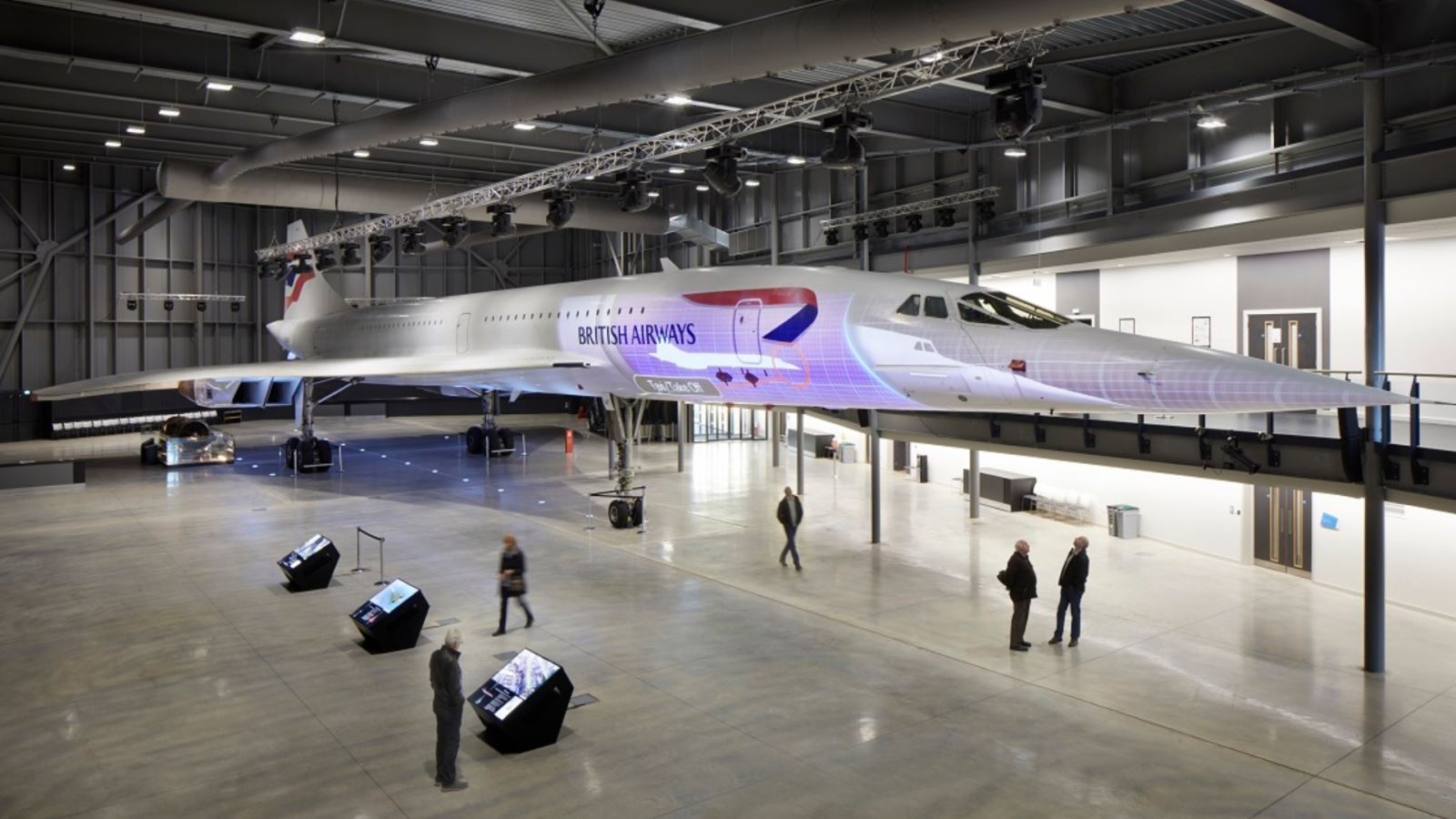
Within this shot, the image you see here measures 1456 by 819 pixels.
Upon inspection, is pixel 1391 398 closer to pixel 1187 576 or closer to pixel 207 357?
pixel 1187 576

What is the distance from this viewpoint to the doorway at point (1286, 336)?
15.7 meters

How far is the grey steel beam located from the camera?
31.2ft

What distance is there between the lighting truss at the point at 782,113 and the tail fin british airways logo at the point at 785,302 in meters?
2.32

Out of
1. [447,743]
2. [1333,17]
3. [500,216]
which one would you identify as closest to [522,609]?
[447,743]

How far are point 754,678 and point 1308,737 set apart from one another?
17.6 ft

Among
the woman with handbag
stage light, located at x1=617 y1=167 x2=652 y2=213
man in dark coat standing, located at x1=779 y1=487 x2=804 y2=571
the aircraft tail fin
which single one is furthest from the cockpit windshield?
the aircraft tail fin

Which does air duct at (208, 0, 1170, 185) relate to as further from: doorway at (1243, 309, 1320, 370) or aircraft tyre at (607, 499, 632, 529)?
doorway at (1243, 309, 1320, 370)

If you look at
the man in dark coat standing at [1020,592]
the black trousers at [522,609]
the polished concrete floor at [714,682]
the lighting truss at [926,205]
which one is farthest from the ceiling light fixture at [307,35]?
the lighting truss at [926,205]

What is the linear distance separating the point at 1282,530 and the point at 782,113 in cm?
1113

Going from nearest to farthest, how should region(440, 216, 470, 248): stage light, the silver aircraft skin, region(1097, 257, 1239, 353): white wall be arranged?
the silver aircraft skin → region(1097, 257, 1239, 353): white wall → region(440, 216, 470, 248): stage light

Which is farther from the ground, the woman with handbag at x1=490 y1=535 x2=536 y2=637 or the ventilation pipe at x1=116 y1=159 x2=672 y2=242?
the ventilation pipe at x1=116 y1=159 x2=672 y2=242

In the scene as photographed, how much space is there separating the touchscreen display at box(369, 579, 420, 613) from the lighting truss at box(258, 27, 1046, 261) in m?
7.73

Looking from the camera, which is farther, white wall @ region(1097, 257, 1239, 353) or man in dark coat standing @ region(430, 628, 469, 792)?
white wall @ region(1097, 257, 1239, 353)

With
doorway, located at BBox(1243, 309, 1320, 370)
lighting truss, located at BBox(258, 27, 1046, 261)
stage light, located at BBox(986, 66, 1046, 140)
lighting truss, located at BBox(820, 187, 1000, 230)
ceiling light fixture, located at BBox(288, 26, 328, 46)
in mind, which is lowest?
doorway, located at BBox(1243, 309, 1320, 370)
